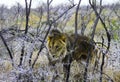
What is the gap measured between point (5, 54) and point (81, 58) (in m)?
1.30

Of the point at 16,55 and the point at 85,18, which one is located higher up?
the point at 85,18

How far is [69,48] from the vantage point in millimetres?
5859

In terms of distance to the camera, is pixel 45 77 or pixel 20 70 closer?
pixel 20 70

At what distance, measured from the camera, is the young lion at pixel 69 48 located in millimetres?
5805

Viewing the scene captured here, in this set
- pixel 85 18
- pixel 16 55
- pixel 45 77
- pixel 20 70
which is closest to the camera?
pixel 20 70

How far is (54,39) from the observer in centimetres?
629

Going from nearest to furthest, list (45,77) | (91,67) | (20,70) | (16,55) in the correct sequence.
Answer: (20,70)
(45,77)
(16,55)
(91,67)

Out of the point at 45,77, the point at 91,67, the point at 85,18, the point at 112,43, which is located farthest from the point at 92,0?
the point at 85,18

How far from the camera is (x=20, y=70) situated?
15.1 ft

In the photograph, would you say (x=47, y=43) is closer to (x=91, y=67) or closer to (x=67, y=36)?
(x=67, y=36)

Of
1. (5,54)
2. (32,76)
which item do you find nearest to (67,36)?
(5,54)

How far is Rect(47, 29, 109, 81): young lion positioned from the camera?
5805 mm

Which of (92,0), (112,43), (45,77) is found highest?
(92,0)

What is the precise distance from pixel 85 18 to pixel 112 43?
5.43 metres
